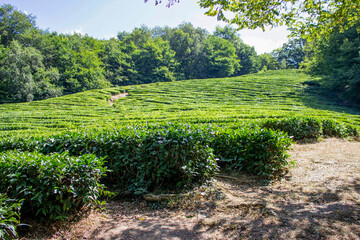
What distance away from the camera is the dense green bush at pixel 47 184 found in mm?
2797

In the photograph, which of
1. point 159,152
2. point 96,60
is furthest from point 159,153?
point 96,60

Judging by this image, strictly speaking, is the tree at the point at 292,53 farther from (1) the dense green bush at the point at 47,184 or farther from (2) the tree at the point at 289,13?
(1) the dense green bush at the point at 47,184

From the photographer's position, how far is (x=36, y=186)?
289 centimetres

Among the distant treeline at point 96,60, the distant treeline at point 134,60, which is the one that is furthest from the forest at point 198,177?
the distant treeline at point 96,60

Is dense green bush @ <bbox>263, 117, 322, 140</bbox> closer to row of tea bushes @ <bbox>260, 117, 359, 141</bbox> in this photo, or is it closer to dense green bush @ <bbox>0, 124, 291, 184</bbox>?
row of tea bushes @ <bbox>260, 117, 359, 141</bbox>

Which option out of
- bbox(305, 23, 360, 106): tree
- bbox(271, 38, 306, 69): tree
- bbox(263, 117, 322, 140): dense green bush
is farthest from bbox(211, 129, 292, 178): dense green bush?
bbox(271, 38, 306, 69): tree

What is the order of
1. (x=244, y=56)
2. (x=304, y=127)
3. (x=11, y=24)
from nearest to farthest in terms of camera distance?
1. (x=304, y=127)
2. (x=11, y=24)
3. (x=244, y=56)

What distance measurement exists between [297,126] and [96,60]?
4240 centimetres

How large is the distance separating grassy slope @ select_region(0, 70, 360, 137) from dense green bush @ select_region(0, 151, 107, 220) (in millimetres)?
8845

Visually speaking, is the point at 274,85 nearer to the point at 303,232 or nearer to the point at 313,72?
the point at 313,72

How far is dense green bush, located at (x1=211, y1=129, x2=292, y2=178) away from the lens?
189 inches

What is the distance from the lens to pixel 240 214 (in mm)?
3248

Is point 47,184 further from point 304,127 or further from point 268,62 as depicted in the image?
point 268,62

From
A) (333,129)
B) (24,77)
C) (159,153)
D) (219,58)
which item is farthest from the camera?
(219,58)
